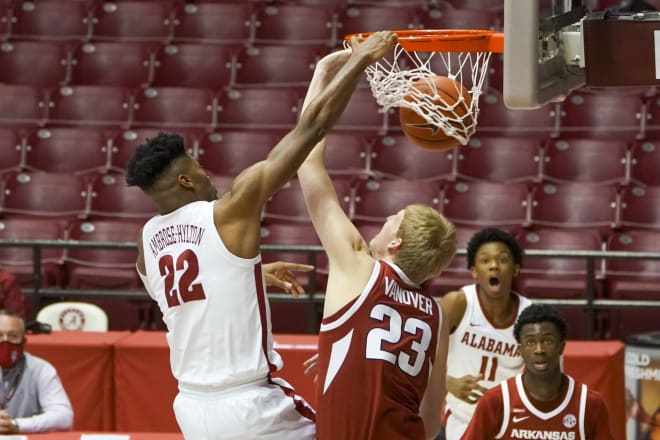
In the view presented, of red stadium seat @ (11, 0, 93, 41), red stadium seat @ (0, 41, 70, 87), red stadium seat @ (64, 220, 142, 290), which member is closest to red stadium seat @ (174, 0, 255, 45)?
red stadium seat @ (11, 0, 93, 41)

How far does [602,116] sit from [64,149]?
14.3 ft

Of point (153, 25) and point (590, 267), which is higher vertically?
point (153, 25)

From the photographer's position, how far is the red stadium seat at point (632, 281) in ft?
26.2

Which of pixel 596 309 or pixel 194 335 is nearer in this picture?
pixel 194 335

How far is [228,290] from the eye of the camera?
3754 mm

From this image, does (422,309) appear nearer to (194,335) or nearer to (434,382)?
(434,382)

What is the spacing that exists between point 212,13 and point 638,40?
25.7 feet

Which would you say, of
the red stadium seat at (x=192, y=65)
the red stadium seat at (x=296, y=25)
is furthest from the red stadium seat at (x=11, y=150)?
the red stadium seat at (x=296, y=25)

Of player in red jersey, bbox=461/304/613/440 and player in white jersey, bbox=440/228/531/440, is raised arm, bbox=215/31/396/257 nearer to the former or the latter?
player in red jersey, bbox=461/304/613/440

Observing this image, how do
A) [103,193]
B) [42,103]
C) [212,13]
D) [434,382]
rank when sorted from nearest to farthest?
[434,382]
[103,193]
[42,103]
[212,13]

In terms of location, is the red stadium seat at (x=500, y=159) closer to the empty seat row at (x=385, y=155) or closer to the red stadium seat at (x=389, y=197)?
the empty seat row at (x=385, y=155)

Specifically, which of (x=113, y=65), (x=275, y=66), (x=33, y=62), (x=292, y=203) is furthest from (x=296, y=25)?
(x=292, y=203)

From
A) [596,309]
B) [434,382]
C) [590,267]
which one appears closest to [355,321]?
[434,382]

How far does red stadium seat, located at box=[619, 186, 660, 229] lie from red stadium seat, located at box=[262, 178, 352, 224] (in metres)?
1.98
